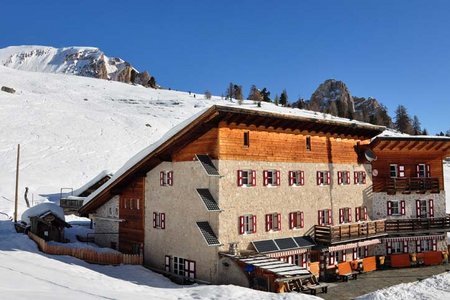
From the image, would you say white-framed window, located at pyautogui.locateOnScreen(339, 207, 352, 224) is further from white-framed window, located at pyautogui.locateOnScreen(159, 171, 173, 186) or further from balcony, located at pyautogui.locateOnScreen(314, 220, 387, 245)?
white-framed window, located at pyautogui.locateOnScreen(159, 171, 173, 186)

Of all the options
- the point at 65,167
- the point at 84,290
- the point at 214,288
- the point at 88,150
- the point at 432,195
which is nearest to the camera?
the point at 84,290

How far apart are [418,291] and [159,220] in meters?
16.0

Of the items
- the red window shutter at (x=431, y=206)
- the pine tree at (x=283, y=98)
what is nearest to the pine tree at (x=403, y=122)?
the pine tree at (x=283, y=98)

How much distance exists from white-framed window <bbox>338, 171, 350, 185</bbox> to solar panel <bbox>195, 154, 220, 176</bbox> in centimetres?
1219

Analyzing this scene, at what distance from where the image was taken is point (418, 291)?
22578mm

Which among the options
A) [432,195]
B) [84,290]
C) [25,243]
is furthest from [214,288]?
[432,195]

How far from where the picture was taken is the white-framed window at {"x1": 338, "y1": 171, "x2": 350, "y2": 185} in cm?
3269

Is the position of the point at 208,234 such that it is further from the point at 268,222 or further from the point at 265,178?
the point at 265,178

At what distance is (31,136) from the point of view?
68.0m

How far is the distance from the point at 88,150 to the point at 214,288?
50.5 m

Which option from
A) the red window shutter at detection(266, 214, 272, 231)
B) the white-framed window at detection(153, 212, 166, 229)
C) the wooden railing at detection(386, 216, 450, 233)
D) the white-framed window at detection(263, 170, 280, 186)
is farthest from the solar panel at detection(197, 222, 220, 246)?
the wooden railing at detection(386, 216, 450, 233)

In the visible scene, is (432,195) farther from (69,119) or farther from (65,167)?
(69,119)

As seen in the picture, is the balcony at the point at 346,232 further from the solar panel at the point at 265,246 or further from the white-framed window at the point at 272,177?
the white-framed window at the point at 272,177

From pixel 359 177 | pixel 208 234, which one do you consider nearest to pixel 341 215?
pixel 359 177
